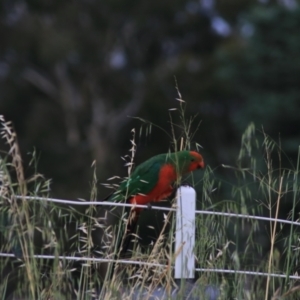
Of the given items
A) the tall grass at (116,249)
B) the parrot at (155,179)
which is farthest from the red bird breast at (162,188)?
the tall grass at (116,249)

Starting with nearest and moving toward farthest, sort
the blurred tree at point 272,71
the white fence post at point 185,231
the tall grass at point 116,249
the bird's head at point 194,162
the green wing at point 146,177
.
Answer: the tall grass at point 116,249
the white fence post at point 185,231
the green wing at point 146,177
the bird's head at point 194,162
the blurred tree at point 272,71

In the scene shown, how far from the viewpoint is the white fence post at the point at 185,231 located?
11.4 ft

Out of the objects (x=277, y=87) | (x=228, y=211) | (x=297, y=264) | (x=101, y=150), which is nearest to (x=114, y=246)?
(x=228, y=211)

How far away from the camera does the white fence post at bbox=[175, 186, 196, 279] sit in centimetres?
347

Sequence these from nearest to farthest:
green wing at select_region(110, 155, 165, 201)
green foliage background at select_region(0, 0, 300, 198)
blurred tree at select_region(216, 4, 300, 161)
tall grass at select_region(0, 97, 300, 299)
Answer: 1. tall grass at select_region(0, 97, 300, 299)
2. green wing at select_region(110, 155, 165, 201)
3. blurred tree at select_region(216, 4, 300, 161)
4. green foliage background at select_region(0, 0, 300, 198)

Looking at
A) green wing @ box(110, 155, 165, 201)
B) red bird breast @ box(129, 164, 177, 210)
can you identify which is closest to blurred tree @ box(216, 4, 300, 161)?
red bird breast @ box(129, 164, 177, 210)

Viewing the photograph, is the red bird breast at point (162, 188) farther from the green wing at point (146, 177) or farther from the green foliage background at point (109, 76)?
the green foliage background at point (109, 76)

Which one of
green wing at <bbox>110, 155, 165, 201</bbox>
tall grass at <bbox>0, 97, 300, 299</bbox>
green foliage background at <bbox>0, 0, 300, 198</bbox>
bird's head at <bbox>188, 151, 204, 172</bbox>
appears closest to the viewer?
tall grass at <bbox>0, 97, 300, 299</bbox>

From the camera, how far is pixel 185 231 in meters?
3.66

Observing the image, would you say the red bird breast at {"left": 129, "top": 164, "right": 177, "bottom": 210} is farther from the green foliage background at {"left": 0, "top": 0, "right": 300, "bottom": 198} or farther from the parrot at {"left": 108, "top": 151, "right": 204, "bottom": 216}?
the green foliage background at {"left": 0, "top": 0, "right": 300, "bottom": 198}

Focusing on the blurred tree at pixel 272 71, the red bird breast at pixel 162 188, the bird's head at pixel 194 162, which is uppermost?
the blurred tree at pixel 272 71

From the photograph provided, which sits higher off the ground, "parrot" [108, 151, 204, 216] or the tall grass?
"parrot" [108, 151, 204, 216]

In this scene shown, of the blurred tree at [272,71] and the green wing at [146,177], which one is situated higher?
the blurred tree at [272,71]

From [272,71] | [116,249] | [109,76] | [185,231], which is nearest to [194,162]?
[185,231]
